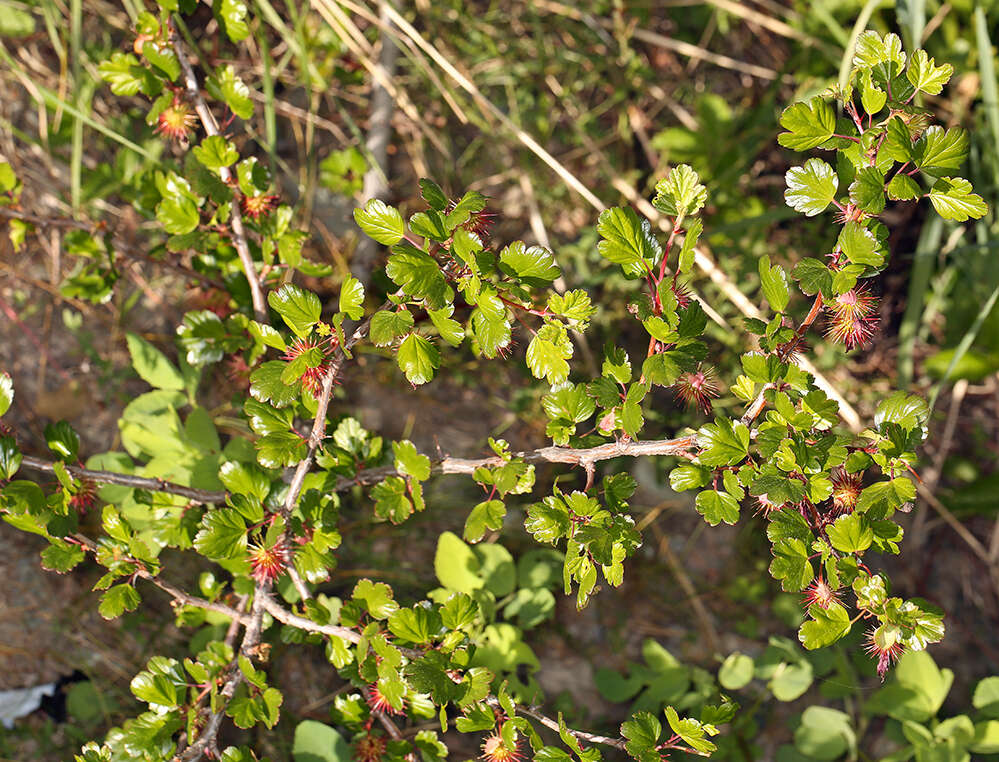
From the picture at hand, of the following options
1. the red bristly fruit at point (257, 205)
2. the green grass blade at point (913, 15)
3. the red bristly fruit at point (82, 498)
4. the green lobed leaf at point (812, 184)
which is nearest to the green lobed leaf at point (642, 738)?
the green lobed leaf at point (812, 184)

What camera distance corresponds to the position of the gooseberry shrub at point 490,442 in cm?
123

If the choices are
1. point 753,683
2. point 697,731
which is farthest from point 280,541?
point 753,683

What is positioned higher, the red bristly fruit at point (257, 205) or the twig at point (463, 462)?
the red bristly fruit at point (257, 205)

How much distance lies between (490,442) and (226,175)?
0.85 metres

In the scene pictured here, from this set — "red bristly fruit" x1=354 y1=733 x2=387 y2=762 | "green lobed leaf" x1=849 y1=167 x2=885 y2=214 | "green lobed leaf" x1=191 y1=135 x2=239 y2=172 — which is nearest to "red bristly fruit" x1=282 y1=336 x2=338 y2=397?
→ "green lobed leaf" x1=191 y1=135 x2=239 y2=172

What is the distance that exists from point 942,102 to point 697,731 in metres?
2.60

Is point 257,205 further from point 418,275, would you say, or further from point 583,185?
point 583,185

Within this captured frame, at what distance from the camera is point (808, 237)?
2.86 meters

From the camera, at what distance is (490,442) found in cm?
144

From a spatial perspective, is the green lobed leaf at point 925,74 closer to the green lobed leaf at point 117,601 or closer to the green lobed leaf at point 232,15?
the green lobed leaf at point 232,15

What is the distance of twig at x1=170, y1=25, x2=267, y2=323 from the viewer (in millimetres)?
1652

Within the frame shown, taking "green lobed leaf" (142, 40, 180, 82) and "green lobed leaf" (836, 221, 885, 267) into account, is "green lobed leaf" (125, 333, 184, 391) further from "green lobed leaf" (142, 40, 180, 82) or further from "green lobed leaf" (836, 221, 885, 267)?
"green lobed leaf" (836, 221, 885, 267)

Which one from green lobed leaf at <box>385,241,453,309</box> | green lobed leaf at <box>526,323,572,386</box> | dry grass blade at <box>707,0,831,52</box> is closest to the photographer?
green lobed leaf at <box>385,241,453,309</box>

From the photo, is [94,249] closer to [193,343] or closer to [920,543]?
[193,343]
